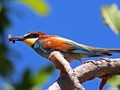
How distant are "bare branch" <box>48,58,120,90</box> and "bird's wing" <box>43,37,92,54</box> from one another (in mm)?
203

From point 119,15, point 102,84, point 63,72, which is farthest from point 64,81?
point 119,15

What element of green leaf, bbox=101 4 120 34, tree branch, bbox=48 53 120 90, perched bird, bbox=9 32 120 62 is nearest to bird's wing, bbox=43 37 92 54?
perched bird, bbox=9 32 120 62

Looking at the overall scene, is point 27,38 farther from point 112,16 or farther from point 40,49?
point 112,16

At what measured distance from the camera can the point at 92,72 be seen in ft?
4.48

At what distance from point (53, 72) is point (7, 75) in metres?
0.14

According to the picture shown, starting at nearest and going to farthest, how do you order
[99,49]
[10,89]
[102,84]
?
1. [10,89]
2. [102,84]
3. [99,49]

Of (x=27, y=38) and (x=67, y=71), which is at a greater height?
(x=27, y=38)

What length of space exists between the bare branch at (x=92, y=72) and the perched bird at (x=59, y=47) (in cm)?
8

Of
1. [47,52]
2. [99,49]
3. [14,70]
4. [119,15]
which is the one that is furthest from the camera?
[47,52]

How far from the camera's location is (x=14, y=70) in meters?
1.05

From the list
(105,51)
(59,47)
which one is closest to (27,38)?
(59,47)

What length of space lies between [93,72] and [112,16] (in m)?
0.26

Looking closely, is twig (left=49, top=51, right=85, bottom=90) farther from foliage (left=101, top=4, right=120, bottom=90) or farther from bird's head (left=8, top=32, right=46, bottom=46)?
bird's head (left=8, top=32, right=46, bottom=46)

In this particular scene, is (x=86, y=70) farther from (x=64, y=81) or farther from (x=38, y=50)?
(x=38, y=50)
